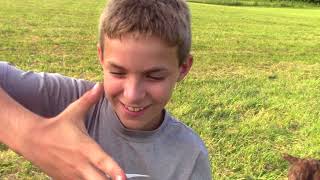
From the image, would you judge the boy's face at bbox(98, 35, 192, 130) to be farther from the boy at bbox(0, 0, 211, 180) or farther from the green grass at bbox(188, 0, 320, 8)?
the green grass at bbox(188, 0, 320, 8)

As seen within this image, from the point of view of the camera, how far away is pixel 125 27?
1671mm

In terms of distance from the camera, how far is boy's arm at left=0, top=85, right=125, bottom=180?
89 cm

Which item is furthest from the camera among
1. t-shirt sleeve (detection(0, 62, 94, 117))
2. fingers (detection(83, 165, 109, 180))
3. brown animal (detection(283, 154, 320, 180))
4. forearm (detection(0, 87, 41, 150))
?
brown animal (detection(283, 154, 320, 180))

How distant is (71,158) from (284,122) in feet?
17.8

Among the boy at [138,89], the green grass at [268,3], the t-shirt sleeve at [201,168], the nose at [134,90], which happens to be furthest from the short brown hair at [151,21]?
the green grass at [268,3]

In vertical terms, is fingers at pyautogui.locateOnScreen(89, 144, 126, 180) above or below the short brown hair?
below

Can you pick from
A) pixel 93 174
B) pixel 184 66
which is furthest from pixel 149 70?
pixel 93 174

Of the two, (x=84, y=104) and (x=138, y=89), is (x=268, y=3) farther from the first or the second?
(x=84, y=104)

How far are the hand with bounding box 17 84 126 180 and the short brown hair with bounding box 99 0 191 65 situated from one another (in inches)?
27.4

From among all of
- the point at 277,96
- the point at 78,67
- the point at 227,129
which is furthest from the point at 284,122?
the point at 78,67

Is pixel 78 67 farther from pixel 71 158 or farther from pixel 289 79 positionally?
pixel 71 158

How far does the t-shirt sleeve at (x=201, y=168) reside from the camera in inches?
74.4

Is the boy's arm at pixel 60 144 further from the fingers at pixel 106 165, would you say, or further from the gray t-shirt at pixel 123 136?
the gray t-shirt at pixel 123 136

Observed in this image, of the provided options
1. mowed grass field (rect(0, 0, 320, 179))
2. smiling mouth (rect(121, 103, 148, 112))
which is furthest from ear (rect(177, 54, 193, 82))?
mowed grass field (rect(0, 0, 320, 179))
